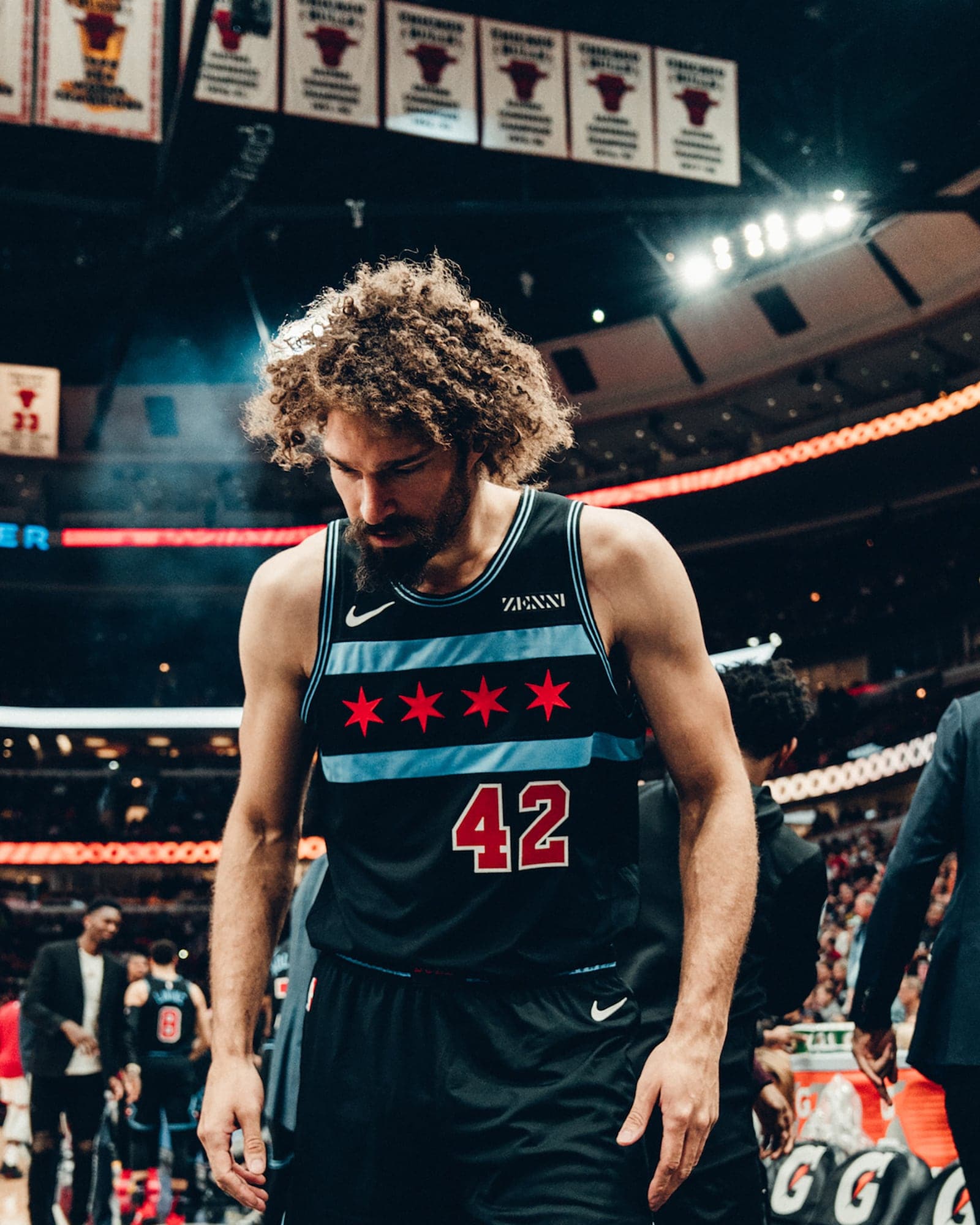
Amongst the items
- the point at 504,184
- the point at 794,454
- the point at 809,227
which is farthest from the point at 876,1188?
the point at 794,454

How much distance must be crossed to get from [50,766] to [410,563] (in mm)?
34304

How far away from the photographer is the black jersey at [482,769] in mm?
1853

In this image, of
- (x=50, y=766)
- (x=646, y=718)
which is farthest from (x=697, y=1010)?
(x=50, y=766)

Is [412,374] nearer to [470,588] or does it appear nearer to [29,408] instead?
[470,588]

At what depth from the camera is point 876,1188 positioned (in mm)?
4297

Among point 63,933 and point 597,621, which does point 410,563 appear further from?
point 63,933

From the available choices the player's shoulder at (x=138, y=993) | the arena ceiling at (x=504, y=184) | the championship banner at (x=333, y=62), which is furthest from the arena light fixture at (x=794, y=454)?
the player's shoulder at (x=138, y=993)

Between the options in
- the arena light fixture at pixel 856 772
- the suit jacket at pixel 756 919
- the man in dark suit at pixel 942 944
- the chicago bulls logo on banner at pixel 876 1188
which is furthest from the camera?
the arena light fixture at pixel 856 772

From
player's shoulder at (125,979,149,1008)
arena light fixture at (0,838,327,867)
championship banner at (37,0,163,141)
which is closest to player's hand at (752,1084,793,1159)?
player's shoulder at (125,979,149,1008)

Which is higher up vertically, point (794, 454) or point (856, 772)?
point (794, 454)

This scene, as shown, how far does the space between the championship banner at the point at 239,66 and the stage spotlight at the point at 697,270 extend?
13960mm

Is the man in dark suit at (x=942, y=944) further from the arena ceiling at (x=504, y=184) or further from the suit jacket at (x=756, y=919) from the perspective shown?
the arena ceiling at (x=504, y=184)

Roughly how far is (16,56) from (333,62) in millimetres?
2114

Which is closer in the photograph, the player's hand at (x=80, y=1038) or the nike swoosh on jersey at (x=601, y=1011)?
the nike swoosh on jersey at (x=601, y=1011)
